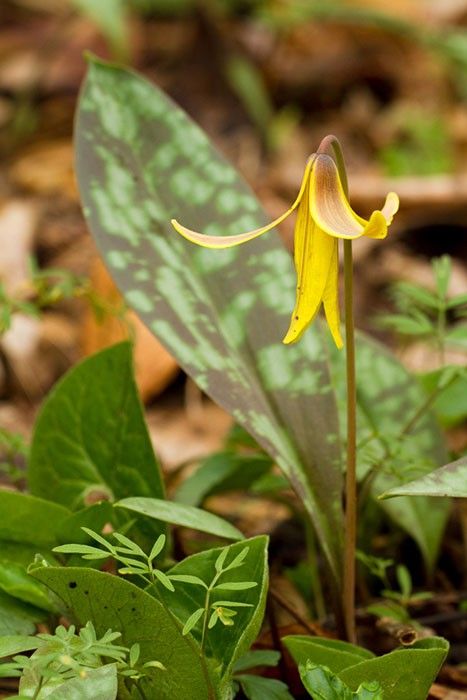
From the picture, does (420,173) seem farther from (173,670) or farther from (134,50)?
(173,670)

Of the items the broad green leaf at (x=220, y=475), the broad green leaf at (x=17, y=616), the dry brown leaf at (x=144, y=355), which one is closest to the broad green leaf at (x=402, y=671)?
the broad green leaf at (x=17, y=616)

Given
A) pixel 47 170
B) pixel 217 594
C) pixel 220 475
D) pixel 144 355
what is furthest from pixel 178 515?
pixel 47 170

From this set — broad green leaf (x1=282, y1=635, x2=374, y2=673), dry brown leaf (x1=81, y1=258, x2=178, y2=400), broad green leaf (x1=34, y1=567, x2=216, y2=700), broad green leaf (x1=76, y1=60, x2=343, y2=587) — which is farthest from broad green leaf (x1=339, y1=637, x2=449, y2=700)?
dry brown leaf (x1=81, y1=258, x2=178, y2=400)

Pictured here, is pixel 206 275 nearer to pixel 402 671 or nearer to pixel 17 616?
pixel 17 616

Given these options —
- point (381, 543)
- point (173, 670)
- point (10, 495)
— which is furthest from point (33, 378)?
point (173, 670)

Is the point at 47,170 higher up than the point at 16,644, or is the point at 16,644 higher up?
the point at 47,170

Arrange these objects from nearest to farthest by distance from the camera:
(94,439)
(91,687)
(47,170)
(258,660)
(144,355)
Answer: (91,687)
(258,660)
(94,439)
(144,355)
(47,170)
